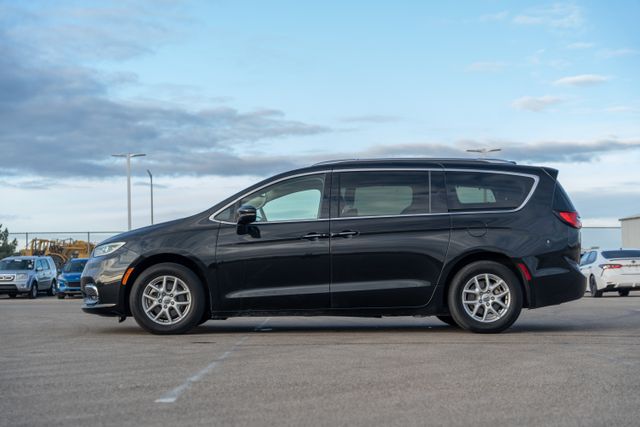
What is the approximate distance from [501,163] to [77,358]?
5305mm

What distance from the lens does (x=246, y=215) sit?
1054 cm

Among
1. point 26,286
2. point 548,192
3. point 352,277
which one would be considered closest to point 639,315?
point 548,192

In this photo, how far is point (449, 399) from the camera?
6246 millimetres

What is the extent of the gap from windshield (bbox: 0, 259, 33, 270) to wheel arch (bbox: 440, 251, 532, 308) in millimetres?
25743

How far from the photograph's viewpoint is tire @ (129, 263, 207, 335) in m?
10.5

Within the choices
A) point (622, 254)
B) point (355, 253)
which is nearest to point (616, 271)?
point (622, 254)

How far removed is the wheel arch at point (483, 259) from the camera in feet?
35.0

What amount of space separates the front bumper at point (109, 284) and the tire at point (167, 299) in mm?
177

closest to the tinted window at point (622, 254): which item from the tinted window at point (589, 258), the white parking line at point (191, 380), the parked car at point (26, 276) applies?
the tinted window at point (589, 258)

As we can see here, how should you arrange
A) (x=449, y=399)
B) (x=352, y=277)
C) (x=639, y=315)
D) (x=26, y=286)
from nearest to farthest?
(x=449, y=399) → (x=352, y=277) → (x=639, y=315) → (x=26, y=286)

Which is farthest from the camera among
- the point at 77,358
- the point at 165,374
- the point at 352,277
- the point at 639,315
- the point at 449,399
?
the point at 639,315

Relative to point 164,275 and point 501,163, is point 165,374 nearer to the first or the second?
point 164,275

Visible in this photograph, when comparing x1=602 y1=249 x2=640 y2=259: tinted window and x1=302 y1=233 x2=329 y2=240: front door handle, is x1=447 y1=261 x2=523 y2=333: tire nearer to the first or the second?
x1=302 y1=233 x2=329 y2=240: front door handle

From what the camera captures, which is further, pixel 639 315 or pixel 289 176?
pixel 639 315
